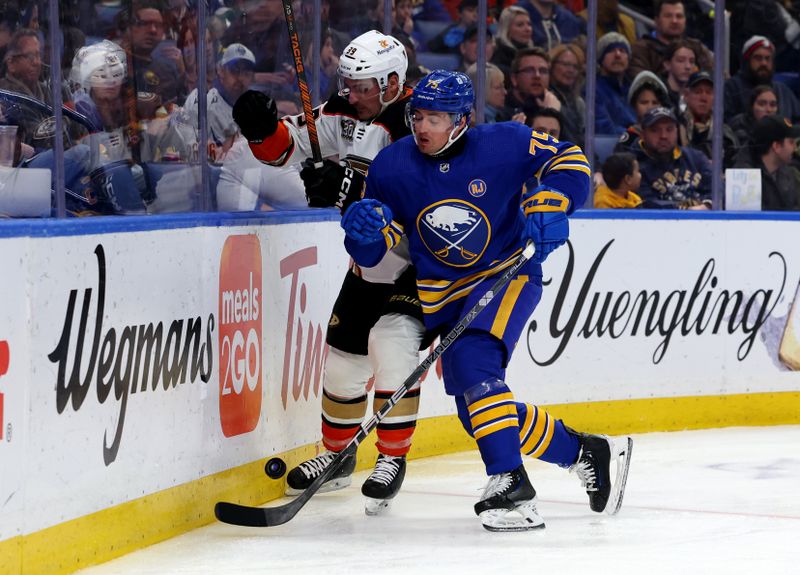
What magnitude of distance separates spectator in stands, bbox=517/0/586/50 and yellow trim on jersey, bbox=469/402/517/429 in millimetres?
2595

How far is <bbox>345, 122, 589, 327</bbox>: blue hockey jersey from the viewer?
3.57m

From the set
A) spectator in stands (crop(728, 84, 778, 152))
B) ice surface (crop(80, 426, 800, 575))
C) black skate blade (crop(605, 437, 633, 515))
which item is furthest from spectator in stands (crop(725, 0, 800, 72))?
black skate blade (crop(605, 437, 633, 515))

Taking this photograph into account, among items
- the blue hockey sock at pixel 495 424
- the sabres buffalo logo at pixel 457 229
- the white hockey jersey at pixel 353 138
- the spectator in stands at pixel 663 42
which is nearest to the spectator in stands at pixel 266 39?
the white hockey jersey at pixel 353 138

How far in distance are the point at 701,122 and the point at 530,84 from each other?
Result: 0.76 metres

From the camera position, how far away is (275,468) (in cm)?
391

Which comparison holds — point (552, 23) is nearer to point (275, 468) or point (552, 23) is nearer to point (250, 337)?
point (250, 337)

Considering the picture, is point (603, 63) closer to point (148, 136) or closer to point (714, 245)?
point (714, 245)

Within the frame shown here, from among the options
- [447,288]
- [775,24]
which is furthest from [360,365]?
[775,24]

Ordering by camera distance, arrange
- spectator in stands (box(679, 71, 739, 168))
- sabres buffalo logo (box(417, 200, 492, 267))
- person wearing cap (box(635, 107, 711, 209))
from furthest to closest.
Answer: spectator in stands (box(679, 71, 739, 168)) < person wearing cap (box(635, 107, 711, 209)) < sabres buffalo logo (box(417, 200, 492, 267))

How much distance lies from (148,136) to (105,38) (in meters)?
0.31

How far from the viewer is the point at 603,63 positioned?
577cm

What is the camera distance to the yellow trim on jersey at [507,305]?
3.54 meters

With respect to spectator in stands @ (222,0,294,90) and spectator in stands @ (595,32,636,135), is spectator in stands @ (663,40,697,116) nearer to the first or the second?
spectator in stands @ (595,32,636,135)

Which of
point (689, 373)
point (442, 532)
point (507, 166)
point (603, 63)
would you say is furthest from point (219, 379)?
point (603, 63)
